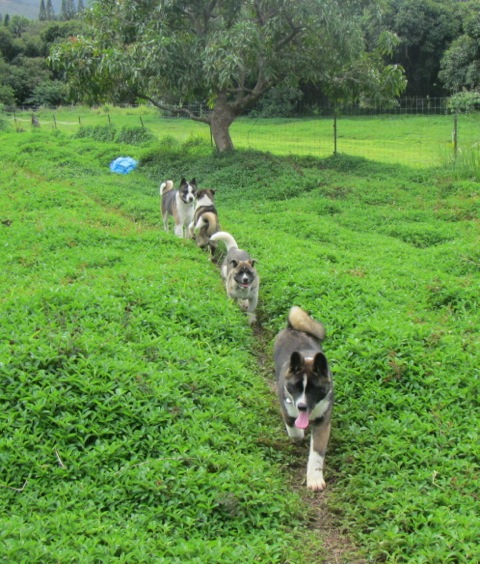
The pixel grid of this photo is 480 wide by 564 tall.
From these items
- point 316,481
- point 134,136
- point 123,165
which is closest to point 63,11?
point 134,136

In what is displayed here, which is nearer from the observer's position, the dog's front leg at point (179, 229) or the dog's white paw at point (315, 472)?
the dog's white paw at point (315, 472)

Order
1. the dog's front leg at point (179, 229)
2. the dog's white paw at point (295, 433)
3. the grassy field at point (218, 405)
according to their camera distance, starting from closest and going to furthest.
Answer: the grassy field at point (218, 405) → the dog's white paw at point (295, 433) → the dog's front leg at point (179, 229)

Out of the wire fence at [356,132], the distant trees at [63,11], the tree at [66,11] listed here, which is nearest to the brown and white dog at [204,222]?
the wire fence at [356,132]

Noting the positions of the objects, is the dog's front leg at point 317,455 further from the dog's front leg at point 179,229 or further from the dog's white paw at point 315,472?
the dog's front leg at point 179,229

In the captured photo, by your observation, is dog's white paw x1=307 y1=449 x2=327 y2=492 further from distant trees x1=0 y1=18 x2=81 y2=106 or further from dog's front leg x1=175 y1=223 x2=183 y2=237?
distant trees x1=0 y1=18 x2=81 y2=106

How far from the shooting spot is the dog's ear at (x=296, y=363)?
4.70 m

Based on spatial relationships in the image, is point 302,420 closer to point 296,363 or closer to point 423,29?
point 296,363

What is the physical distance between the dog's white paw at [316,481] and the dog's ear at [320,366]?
29.6 inches

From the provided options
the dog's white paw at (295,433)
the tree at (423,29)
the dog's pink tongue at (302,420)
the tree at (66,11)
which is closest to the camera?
the dog's pink tongue at (302,420)

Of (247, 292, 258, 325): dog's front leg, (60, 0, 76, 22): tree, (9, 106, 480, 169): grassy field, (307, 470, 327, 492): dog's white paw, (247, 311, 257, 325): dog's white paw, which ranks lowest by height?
(307, 470, 327, 492): dog's white paw

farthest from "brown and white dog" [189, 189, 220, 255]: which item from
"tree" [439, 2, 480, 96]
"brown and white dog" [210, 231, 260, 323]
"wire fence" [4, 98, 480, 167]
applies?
"tree" [439, 2, 480, 96]

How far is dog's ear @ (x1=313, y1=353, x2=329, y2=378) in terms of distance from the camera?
466 cm

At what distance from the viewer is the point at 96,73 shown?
16.8 meters

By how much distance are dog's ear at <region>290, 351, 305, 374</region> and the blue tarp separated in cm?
1547
